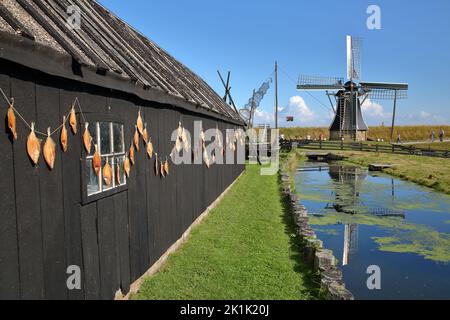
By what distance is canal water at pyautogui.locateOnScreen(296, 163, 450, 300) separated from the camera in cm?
644

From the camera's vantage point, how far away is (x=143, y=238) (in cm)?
514

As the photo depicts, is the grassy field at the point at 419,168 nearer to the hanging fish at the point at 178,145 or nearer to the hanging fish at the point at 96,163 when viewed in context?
the hanging fish at the point at 178,145

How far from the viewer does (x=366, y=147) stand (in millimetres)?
34531

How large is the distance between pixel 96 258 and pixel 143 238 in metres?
1.29

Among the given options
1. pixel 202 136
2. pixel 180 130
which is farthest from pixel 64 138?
pixel 202 136

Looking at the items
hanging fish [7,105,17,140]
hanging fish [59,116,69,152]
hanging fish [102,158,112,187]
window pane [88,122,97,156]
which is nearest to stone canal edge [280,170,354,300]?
hanging fish [102,158,112,187]

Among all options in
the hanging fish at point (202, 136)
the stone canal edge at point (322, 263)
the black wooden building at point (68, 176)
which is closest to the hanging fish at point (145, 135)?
the black wooden building at point (68, 176)

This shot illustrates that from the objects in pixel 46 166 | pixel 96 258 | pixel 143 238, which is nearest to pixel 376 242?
pixel 143 238

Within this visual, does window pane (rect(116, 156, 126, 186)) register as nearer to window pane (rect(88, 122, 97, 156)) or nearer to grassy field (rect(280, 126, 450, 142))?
window pane (rect(88, 122, 97, 156))

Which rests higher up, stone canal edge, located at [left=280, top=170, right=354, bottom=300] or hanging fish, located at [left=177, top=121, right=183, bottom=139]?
hanging fish, located at [left=177, top=121, right=183, bottom=139]

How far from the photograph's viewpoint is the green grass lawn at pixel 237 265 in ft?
16.1

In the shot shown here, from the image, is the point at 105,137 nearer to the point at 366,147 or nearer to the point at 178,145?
the point at 178,145

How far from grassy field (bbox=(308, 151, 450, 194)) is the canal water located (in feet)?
3.00
